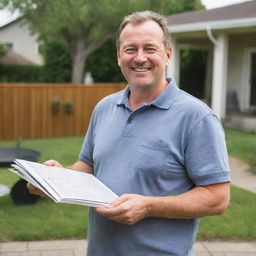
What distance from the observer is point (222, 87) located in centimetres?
1362

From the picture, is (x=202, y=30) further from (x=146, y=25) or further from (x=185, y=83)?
(x=146, y=25)

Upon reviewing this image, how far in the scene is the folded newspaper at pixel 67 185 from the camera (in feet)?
5.49

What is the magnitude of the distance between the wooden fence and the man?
1081 centimetres

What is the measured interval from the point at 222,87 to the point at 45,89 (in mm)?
5160

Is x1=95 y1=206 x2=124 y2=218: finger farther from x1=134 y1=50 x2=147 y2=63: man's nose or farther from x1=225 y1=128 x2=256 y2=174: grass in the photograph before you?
x1=225 y1=128 x2=256 y2=174: grass

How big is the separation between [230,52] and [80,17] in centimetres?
1104

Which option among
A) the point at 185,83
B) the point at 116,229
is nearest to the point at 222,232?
the point at 116,229

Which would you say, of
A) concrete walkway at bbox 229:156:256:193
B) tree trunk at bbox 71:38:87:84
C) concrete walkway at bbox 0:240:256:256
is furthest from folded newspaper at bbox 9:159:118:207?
tree trunk at bbox 71:38:87:84

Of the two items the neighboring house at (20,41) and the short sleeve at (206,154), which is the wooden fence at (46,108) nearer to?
the short sleeve at (206,154)

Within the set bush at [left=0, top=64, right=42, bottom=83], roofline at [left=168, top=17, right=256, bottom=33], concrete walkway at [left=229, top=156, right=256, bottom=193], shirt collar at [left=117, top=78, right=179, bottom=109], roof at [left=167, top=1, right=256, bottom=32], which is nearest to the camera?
shirt collar at [left=117, top=78, right=179, bottom=109]

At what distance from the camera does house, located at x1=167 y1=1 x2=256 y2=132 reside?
43.1 feet

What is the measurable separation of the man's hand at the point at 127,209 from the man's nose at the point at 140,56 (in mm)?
581

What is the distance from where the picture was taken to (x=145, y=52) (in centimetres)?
198

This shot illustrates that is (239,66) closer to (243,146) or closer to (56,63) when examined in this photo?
(243,146)
